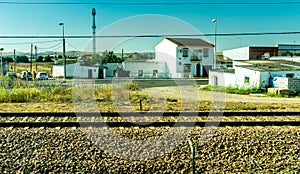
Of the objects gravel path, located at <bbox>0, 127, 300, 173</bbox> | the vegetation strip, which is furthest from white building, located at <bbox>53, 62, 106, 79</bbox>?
gravel path, located at <bbox>0, 127, 300, 173</bbox>

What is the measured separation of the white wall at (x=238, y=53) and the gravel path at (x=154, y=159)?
46.8 meters

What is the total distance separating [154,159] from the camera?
19.2 feet

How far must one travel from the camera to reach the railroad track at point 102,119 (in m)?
8.36

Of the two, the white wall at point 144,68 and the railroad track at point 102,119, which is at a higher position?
the white wall at point 144,68

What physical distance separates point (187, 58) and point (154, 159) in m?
37.1

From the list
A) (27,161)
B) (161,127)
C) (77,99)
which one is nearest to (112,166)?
(27,161)

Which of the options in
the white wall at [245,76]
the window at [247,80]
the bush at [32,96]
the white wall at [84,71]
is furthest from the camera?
the white wall at [84,71]

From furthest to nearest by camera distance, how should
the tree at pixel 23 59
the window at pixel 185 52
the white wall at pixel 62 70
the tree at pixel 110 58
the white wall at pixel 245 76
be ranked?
the tree at pixel 23 59 < the tree at pixel 110 58 < the window at pixel 185 52 < the white wall at pixel 62 70 < the white wall at pixel 245 76

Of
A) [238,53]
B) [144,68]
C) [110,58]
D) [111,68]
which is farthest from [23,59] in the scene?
[238,53]

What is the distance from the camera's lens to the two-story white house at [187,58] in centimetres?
4182

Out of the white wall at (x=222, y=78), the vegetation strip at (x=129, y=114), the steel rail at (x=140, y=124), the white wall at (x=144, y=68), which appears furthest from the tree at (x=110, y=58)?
the steel rail at (x=140, y=124)

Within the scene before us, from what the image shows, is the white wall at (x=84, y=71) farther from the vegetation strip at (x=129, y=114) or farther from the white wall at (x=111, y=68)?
the vegetation strip at (x=129, y=114)

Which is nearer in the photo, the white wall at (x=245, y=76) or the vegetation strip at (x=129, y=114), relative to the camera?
the vegetation strip at (x=129, y=114)

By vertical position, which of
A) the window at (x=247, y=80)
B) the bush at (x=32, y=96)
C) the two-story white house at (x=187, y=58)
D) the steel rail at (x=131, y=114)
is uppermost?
the two-story white house at (x=187, y=58)
